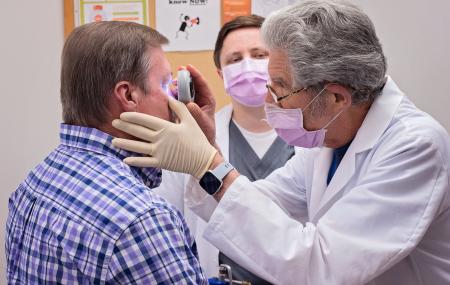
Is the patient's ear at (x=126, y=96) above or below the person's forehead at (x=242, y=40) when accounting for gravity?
below

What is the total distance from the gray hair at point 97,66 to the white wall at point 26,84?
1.26 metres

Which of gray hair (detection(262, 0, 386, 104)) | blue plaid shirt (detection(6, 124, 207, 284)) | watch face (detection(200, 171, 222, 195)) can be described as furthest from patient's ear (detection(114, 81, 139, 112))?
gray hair (detection(262, 0, 386, 104))

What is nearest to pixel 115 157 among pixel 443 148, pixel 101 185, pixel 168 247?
pixel 101 185

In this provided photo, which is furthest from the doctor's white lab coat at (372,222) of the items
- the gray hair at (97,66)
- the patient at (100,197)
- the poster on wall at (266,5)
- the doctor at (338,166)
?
the poster on wall at (266,5)

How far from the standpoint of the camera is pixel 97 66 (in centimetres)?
98

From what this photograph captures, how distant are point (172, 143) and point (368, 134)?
0.45 meters

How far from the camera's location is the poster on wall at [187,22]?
85.5 inches

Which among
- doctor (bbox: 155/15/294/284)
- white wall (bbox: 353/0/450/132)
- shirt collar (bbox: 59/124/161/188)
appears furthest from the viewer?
white wall (bbox: 353/0/450/132)

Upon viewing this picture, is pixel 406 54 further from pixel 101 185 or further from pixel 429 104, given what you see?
pixel 101 185

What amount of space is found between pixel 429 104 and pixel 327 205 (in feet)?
3.08

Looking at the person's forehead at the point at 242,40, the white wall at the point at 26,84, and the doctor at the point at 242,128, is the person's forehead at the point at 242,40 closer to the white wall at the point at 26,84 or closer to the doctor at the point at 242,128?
the doctor at the point at 242,128

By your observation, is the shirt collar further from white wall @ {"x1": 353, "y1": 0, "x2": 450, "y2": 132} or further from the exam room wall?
white wall @ {"x1": 353, "y1": 0, "x2": 450, "y2": 132}

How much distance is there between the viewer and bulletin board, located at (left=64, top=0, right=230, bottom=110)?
2.18 m

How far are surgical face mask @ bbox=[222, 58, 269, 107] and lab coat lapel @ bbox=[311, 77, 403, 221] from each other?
56 cm
